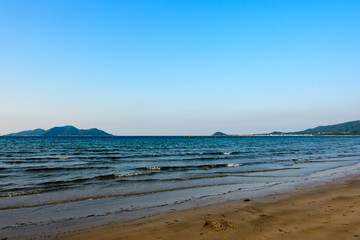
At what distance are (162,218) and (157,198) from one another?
3.23 meters

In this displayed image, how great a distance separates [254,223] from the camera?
740cm

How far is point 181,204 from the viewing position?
10039 millimetres

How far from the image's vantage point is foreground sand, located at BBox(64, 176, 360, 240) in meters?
6.44

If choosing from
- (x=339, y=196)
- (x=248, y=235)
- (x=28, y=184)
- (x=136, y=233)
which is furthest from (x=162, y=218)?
(x=28, y=184)

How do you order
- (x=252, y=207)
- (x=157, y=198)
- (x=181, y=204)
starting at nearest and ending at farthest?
(x=252, y=207), (x=181, y=204), (x=157, y=198)

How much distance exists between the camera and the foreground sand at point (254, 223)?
6438 mm

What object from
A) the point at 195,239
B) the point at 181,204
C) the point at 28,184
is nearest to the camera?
the point at 195,239

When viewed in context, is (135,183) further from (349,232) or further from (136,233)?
(349,232)

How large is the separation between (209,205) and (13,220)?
746cm

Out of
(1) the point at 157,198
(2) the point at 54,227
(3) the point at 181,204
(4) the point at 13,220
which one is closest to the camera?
(2) the point at 54,227

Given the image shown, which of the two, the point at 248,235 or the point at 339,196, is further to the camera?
the point at 339,196

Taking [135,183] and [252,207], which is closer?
[252,207]

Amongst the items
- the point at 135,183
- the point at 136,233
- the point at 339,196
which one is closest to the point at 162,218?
the point at 136,233

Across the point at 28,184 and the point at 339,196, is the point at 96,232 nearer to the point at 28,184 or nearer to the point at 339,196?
the point at 28,184
